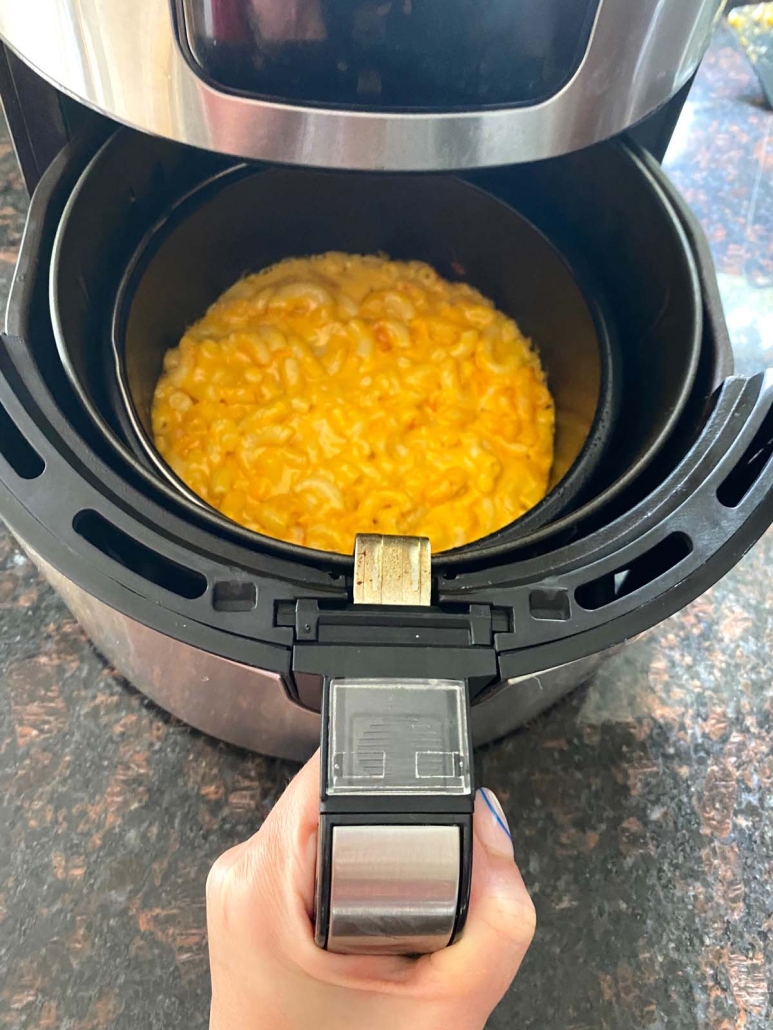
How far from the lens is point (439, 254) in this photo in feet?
2.57

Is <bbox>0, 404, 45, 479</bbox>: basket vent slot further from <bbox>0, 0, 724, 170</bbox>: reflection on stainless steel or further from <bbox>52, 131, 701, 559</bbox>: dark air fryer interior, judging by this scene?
<bbox>0, 0, 724, 170</bbox>: reflection on stainless steel

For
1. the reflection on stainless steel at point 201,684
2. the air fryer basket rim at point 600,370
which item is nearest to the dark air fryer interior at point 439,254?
the air fryer basket rim at point 600,370

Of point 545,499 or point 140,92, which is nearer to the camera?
point 140,92

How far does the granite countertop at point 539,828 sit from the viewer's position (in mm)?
506

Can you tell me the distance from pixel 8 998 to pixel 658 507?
1.60 ft

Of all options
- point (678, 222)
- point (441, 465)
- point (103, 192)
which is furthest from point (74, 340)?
point (678, 222)

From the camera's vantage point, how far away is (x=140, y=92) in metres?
0.38

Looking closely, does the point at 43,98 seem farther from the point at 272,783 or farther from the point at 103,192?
the point at 272,783

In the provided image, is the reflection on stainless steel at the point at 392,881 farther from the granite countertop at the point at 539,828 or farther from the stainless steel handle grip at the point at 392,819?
the granite countertop at the point at 539,828

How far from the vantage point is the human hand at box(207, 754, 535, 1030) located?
39 cm

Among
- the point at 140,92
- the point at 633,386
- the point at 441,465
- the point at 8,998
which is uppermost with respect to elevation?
the point at 140,92

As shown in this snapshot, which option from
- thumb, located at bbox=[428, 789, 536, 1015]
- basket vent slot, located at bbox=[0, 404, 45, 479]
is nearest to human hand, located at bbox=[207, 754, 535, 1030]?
thumb, located at bbox=[428, 789, 536, 1015]

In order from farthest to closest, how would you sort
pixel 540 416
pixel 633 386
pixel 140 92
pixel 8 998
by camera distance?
1. pixel 540 416
2. pixel 633 386
3. pixel 8 998
4. pixel 140 92

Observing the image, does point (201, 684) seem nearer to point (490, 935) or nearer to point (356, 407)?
point (490, 935)
